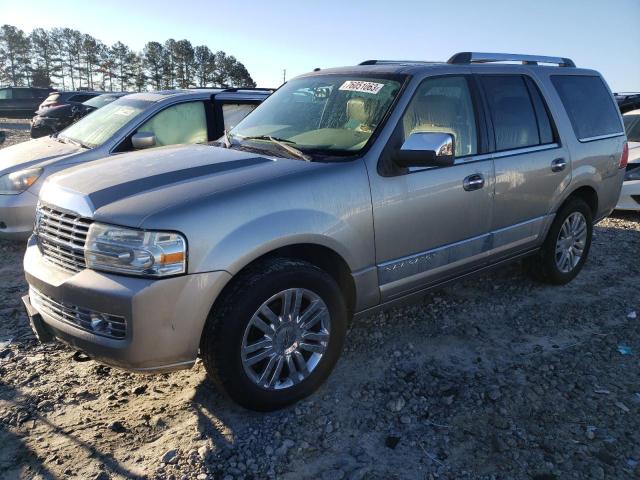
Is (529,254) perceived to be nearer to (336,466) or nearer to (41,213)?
(336,466)

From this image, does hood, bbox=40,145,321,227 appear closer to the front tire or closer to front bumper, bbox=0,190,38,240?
the front tire

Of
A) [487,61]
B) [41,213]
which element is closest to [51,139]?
[41,213]

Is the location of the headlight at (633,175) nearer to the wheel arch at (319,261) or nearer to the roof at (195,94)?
the roof at (195,94)

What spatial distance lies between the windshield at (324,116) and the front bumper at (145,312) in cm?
124

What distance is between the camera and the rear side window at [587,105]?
179 inches

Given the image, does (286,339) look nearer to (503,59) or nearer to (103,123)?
(503,59)

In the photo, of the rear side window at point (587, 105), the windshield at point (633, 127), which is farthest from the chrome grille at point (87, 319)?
the windshield at point (633, 127)

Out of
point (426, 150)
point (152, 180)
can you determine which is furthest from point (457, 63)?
point (152, 180)

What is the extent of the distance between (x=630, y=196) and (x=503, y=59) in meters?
4.35

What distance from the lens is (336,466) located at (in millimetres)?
2490

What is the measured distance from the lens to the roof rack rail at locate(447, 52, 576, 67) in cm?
A: 392

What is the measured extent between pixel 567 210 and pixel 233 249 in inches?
134

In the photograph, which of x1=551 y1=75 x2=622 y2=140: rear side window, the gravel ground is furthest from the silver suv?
the gravel ground

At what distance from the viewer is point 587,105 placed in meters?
4.76
